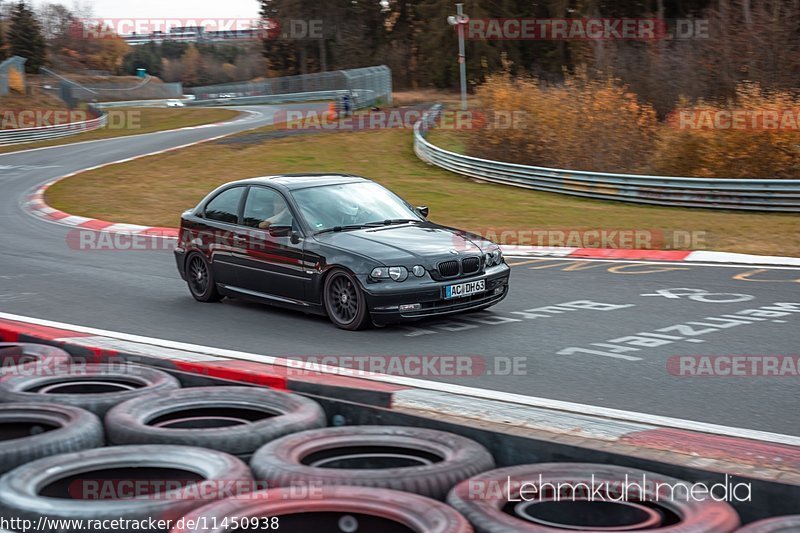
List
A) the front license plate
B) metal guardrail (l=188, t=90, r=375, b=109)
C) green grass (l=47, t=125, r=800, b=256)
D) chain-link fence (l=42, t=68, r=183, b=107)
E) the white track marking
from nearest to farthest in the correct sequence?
the white track marking → the front license plate → green grass (l=47, t=125, r=800, b=256) → metal guardrail (l=188, t=90, r=375, b=109) → chain-link fence (l=42, t=68, r=183, b=107)

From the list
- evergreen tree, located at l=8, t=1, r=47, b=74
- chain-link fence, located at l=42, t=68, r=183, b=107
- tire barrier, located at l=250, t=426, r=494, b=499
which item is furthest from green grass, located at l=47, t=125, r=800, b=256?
evergreen tree, located at l=8, t=1, r=47, b=74

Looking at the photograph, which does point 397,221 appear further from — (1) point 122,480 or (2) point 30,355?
(1) point 122,480

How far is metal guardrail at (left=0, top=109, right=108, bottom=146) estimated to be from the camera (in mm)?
47341

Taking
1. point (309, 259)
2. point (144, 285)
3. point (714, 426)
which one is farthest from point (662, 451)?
point (144, 285)

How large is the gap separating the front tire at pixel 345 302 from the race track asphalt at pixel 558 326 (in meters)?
0.16

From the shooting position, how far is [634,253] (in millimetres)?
15211

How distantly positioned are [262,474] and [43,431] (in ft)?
5.53

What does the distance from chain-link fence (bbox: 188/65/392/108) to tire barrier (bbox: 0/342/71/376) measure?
162ft

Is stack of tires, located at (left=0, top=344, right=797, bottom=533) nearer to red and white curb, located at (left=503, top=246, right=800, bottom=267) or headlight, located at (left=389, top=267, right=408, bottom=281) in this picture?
headlight, located at (left=389, top=267, right=408, bottom=281)

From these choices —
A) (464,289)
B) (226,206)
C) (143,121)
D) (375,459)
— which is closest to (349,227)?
(464,289)

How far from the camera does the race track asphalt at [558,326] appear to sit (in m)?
7.30

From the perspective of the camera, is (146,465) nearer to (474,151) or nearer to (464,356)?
(464,356)

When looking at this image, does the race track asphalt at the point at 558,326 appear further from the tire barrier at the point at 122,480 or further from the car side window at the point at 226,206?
the tire barrier at the point at 122,480

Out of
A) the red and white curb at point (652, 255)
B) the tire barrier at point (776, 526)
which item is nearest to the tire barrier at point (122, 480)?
the tire barrier at point (776, 526)
